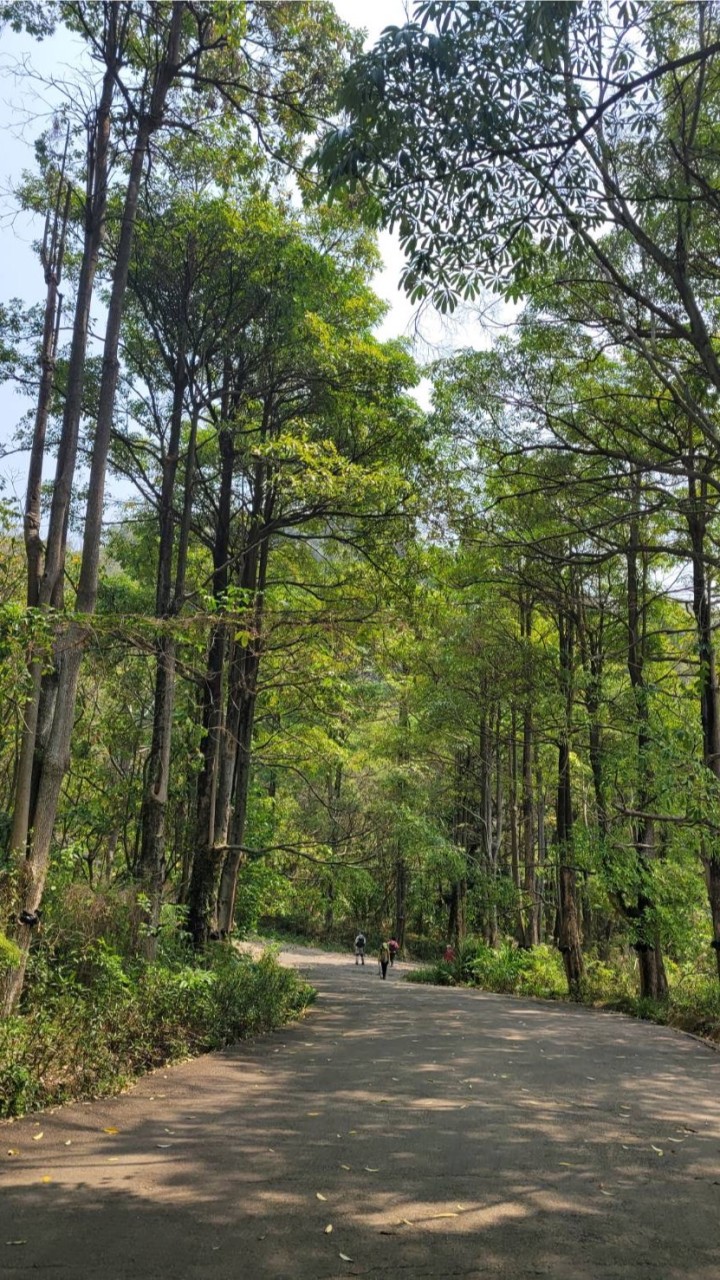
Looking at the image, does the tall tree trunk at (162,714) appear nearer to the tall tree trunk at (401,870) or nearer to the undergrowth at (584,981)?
the undergrowth at (584,981)

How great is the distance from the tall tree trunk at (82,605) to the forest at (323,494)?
0.03 metres

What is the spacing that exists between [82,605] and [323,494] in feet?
15.7

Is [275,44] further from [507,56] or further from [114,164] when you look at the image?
[507,56]

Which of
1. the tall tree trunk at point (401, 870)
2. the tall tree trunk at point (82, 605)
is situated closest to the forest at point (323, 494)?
the tall tree trunk at point (82, 605)

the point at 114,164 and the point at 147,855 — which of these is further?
the point at 147,855

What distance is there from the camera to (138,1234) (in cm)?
389

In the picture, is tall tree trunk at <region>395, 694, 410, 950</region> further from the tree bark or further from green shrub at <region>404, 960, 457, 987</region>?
the tree bark

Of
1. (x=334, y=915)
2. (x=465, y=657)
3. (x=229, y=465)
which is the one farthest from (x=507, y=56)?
(x=334, y=915)

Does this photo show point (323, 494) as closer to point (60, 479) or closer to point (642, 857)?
point (60, 479)

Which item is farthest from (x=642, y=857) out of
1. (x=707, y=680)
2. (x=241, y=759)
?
(x=241, y=759)

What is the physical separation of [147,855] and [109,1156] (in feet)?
19.5

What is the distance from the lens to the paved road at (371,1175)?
3734mm

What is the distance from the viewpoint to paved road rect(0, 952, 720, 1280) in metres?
3.73

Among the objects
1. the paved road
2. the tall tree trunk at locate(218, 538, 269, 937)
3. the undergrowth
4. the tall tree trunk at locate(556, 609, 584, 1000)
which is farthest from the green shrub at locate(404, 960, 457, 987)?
the paved road
